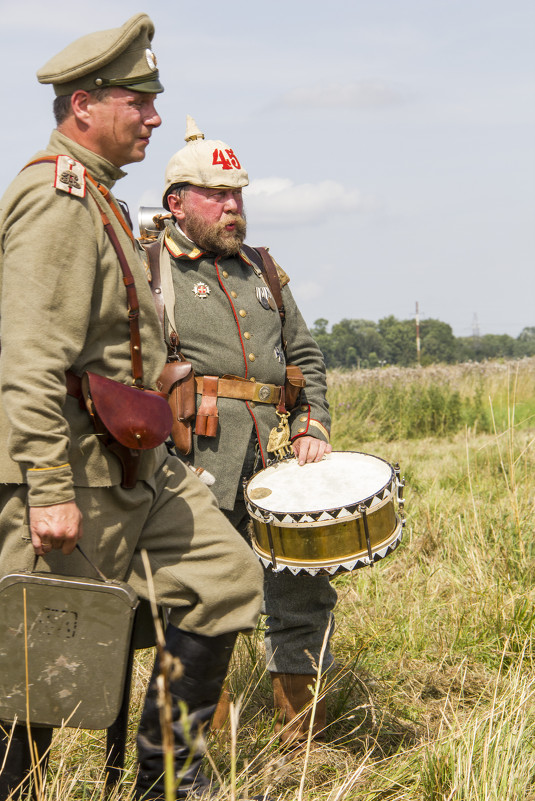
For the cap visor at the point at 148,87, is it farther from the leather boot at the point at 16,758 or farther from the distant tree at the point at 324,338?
the distant tree at the point at 324,338

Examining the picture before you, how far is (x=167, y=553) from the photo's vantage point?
100 inches

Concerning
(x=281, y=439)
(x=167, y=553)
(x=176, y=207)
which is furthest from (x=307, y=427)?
(x=167, y=553)

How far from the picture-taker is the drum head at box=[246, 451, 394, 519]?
10.3 ft

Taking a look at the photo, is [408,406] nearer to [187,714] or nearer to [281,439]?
[281,439]

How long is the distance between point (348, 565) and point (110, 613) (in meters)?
1.04

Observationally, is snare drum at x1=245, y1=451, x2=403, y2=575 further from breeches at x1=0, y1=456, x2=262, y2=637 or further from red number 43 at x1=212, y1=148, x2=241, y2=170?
red number 43 at x1=212, y1=148, x2=241, y2=170

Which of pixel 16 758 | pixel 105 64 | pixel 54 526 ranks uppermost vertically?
pixel 105 64

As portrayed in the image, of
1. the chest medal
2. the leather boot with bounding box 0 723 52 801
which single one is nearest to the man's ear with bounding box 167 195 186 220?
the chest medal

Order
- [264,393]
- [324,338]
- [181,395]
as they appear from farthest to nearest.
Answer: [324,338], [264,393], [181,395]

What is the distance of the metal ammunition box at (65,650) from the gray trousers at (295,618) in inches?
50.1

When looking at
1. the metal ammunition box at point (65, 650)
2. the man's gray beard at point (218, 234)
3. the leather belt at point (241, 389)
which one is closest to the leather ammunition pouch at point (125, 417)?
the metal ammunition box at point (65, 650)

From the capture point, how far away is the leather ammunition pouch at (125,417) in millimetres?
2326

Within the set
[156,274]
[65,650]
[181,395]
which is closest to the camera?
[65,650]

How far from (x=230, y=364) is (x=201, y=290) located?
0.35 metres
